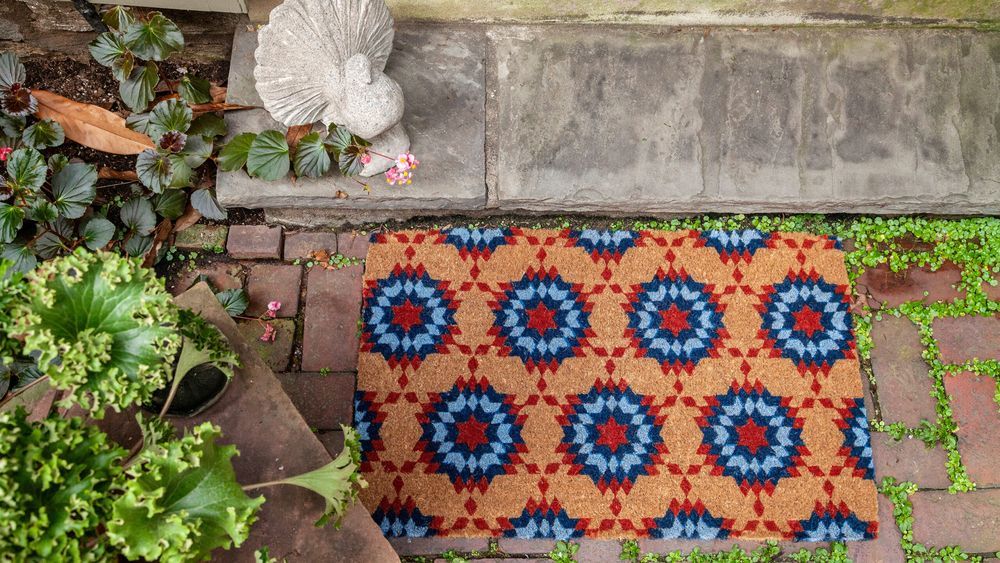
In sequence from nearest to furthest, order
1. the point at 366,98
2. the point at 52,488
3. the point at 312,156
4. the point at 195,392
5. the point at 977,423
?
the point at 52,488 < the point at 195,392 < the point at 366,98 < the point at 312,156 < the point at 977,423

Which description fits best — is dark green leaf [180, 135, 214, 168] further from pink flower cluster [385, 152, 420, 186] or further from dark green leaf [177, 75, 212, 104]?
pink flower cluster [385, 152, 420, 186]

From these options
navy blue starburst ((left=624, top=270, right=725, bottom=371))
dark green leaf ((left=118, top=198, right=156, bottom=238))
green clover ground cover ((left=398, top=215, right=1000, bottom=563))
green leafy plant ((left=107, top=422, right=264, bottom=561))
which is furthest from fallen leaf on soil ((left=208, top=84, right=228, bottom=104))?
navy blue starburst ((left=624, top=270, right=725, bottom=371))

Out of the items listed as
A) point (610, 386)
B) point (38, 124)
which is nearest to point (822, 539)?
point (610, 386)

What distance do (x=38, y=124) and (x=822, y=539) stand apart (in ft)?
11.3

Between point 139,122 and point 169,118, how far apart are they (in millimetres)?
156

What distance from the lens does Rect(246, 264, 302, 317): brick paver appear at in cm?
305

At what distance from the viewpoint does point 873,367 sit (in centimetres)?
306

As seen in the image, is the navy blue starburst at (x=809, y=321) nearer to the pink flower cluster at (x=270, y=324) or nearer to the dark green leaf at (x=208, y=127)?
the pink flower cluster at (x=270, y=324)

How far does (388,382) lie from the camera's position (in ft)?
9.72

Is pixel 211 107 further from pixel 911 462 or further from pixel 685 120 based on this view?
pixel 911 462

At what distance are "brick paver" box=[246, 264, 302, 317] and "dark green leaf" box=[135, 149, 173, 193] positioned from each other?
Result: 50 centimetres

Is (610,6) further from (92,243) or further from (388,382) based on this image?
(92,243)

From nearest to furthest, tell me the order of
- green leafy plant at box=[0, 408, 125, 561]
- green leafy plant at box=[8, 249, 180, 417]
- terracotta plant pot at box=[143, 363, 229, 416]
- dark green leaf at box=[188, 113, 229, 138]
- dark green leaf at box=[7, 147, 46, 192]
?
green leafy plant at box=[0, 408, 125, 561] → green leafy plant at box=[8, 249, 180, 417] → terracotta plant pot at box=[143, 363, 229, 416] → dark green leaf at box=[7, 147, 46, 192] → dark green leaf at box=[188, 113, 229, 138]

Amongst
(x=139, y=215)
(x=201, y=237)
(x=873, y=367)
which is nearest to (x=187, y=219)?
(x=201, y=237)
